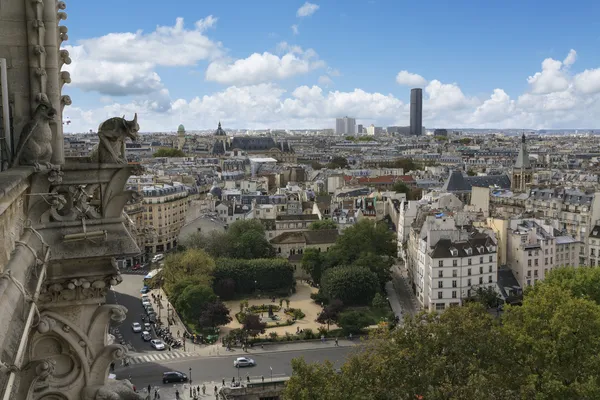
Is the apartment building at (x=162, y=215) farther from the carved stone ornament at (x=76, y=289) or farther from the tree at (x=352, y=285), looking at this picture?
the carved stone ornament at (x=76, y=289)

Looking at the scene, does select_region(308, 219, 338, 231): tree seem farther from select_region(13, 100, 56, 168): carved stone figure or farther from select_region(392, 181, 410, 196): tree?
select_region(13, 100, 56, 168): carved stone figure

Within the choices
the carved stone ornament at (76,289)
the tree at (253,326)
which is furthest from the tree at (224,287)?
the carved stone ornament at (76,289)

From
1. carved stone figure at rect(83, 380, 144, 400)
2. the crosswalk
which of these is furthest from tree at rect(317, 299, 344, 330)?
carved stone figure at rect(83, 380, 144, 400)

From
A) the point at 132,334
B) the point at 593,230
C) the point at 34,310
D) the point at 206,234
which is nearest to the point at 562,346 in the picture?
the point at 34,310

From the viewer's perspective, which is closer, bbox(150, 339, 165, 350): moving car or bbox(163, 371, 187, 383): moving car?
bbox(163, 371, 187, 383): moving car

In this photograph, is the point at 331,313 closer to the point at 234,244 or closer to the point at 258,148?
the point at 234,244

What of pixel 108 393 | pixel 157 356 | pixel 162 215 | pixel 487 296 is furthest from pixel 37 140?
pixel 162 215

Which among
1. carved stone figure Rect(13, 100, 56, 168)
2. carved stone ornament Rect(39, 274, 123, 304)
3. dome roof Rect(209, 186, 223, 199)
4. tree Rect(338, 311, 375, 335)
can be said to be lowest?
tree Rect(338, 311, 375, 335)
